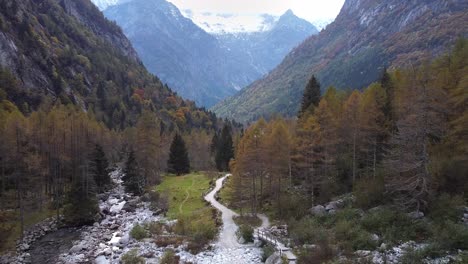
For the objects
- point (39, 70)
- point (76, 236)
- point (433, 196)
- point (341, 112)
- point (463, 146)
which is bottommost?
point (76, 236)

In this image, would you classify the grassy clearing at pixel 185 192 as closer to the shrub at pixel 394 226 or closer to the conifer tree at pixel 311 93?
the conifer tree at pixel 311 93

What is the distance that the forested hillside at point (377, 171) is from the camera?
117 feet

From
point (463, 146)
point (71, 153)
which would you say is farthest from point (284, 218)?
→ point (71, 153)

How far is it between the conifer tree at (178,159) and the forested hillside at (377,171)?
41.2 meters

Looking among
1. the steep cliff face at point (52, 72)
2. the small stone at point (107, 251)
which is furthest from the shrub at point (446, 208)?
the steep cliff face at point (52, 72)

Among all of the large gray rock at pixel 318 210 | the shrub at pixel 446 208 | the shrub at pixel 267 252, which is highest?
the shrub at pixel 446 208

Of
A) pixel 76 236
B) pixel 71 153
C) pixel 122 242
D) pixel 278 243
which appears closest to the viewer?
pixel 278 243

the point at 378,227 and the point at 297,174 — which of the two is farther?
the point at 297,174

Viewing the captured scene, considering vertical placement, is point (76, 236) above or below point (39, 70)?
below

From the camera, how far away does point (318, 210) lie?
4797cm

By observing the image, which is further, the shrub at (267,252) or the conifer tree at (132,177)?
the conifer tree at (132,177)

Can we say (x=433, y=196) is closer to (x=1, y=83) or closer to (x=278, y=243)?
(x=278, y=243)

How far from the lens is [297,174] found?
64.1 metres

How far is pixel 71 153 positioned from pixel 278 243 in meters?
46.8
